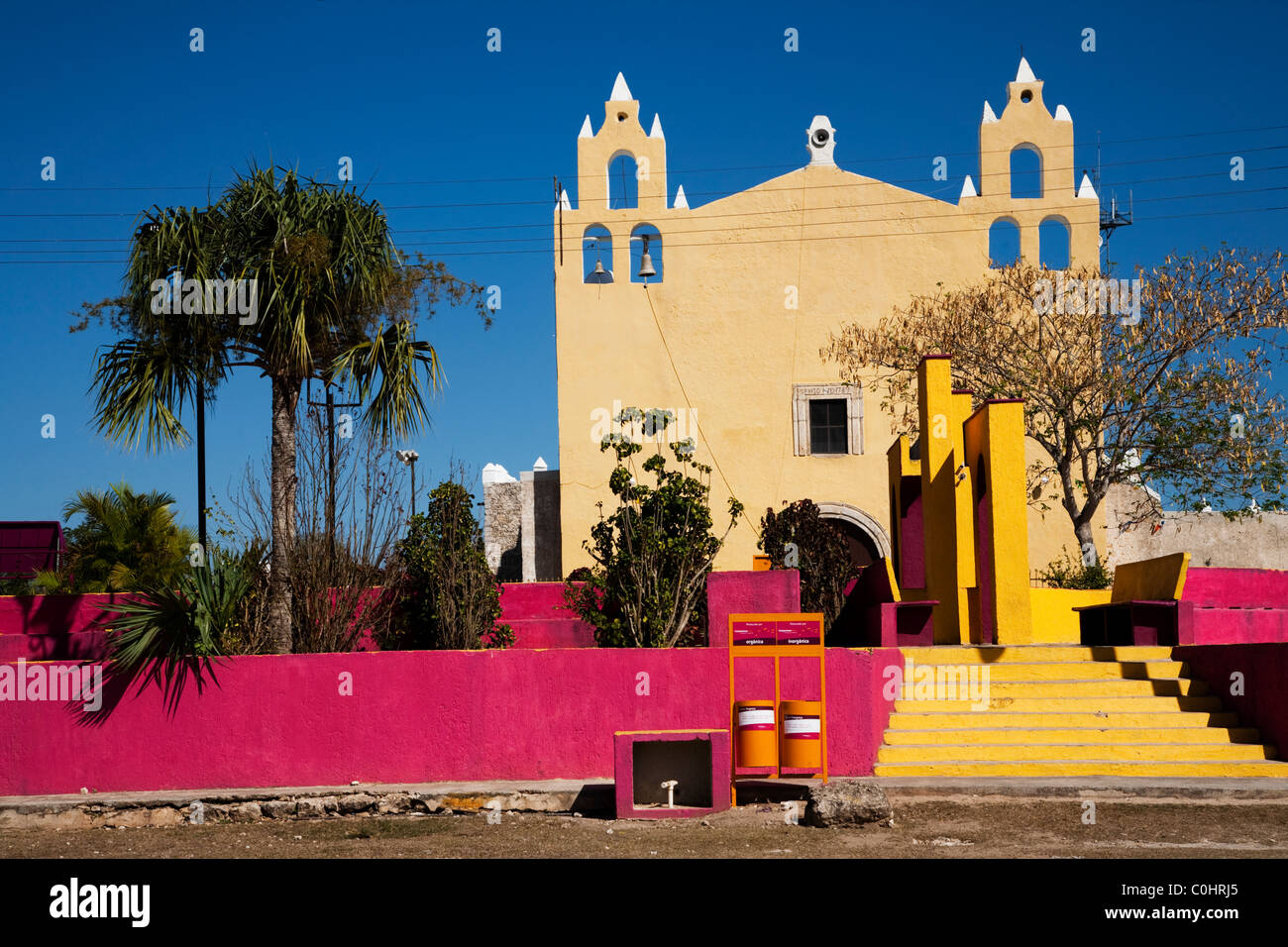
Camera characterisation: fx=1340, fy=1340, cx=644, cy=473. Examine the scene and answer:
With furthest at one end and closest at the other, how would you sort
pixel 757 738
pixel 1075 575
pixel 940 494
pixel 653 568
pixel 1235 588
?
pixel 1075 575 < pixel 1235 588 < pixel 940 494 < pixel 653 568 < pixel 757 738

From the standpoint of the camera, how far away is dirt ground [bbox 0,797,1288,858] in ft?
31.6

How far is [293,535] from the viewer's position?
47.4 feet

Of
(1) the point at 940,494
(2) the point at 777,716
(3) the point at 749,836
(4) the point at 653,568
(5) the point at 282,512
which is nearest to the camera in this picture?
(3) the point at 749,836

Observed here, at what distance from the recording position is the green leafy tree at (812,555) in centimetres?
1984

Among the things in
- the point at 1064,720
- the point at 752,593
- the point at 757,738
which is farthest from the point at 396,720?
the point at 1064,720

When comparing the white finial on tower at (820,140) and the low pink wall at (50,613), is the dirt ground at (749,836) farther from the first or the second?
the white finial on tower at (820,140)

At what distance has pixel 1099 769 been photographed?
41.3 ft

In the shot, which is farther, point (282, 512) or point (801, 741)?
point (282, 512)

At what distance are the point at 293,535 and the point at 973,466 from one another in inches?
322

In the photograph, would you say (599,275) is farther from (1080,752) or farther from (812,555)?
(1080,752)

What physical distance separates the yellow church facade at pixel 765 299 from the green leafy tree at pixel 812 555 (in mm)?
4545

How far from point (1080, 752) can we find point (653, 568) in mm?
4906

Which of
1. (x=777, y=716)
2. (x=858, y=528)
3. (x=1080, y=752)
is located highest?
(x=858, y=528)
